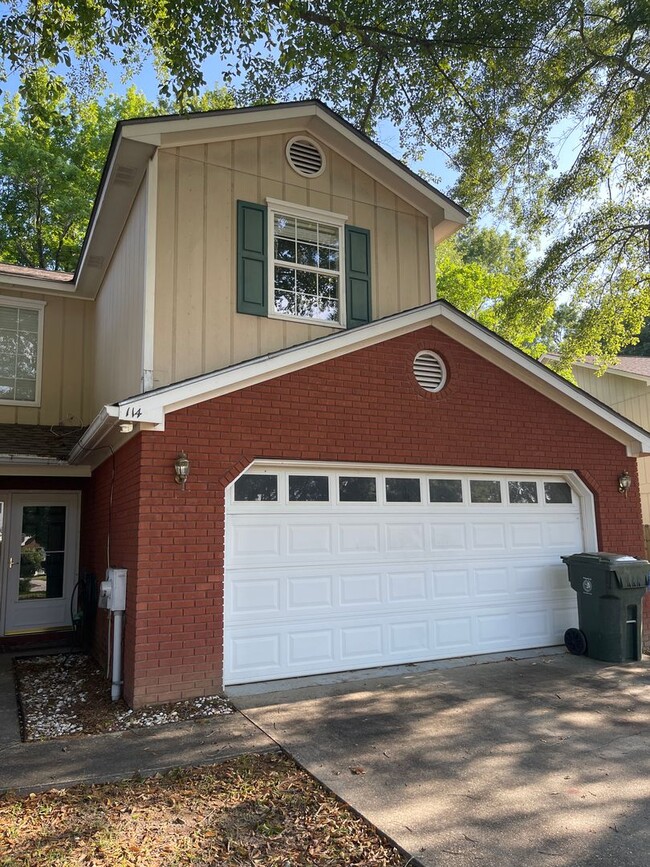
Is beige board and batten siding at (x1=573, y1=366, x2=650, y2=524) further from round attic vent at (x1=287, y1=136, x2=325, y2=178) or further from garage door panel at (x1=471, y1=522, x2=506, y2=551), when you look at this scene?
round attic vent at (x1=287, y1=136, x2=325, y2=178)

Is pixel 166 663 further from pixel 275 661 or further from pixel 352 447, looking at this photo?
pixel 352 447

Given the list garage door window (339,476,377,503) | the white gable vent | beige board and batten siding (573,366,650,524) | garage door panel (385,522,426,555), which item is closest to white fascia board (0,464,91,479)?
garage door window (339,476,377,503)

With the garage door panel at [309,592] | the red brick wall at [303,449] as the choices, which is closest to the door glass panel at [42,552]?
the red brick wall at [303,449]

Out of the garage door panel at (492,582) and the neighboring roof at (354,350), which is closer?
the neighboring roof at (354,350)

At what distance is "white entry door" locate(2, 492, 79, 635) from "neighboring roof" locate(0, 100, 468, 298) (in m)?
3.82

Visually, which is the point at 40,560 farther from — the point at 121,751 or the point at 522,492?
the point at 522,492

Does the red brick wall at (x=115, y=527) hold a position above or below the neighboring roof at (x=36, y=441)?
below

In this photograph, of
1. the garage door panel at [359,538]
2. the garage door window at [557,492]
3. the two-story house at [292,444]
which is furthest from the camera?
the garage door window at [557,492]

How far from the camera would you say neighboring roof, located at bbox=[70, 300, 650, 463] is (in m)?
6.23

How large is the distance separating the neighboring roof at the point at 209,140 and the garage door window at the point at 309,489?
447 cm

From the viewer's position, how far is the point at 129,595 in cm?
632

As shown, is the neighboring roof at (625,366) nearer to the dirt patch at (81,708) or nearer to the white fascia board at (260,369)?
the white fascia board at (260,369)

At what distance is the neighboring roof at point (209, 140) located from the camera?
25.1ft

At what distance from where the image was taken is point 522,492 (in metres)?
8.62
